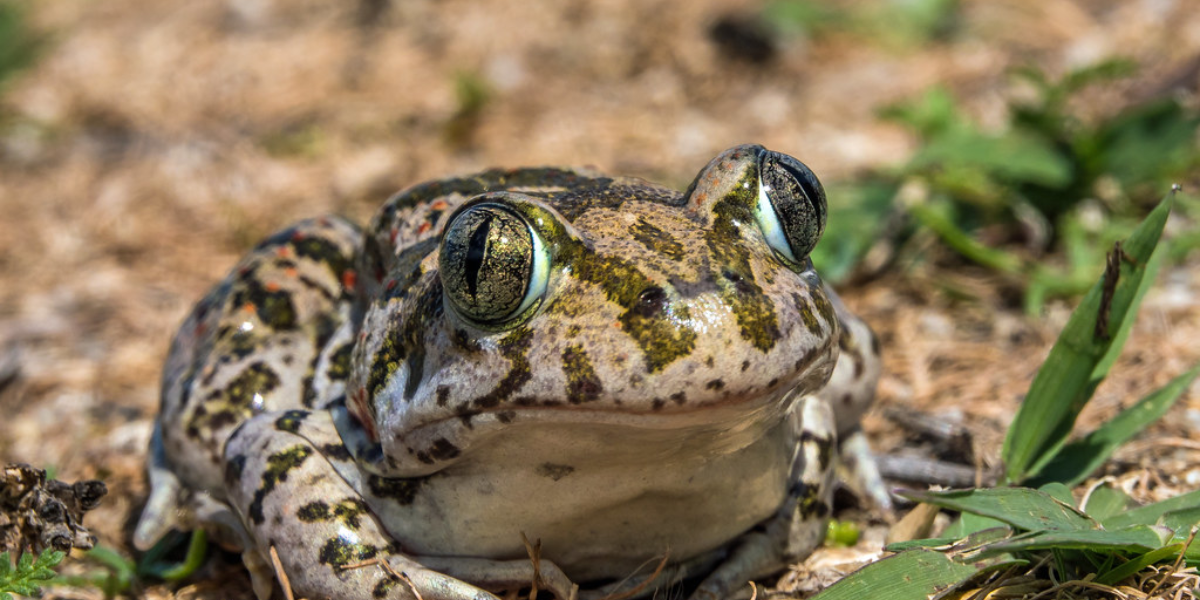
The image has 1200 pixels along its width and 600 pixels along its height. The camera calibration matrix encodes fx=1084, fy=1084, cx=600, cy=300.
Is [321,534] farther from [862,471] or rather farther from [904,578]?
[862,471]

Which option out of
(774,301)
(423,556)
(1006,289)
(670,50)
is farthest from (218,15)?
(774,301)

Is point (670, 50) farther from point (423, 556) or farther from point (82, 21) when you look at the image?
point (423, 556)

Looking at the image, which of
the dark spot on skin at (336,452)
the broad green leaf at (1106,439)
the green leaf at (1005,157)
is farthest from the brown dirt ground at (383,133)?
the dark spot on skin at (336,452)

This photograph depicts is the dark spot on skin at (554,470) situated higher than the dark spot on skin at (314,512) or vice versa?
the dark spot on skin at (554,470)

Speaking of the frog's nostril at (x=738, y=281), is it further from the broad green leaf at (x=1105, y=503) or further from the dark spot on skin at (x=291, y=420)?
the dark spot on skin at (x=291, y=420)

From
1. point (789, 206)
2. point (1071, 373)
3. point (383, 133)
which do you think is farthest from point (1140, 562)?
point (383, 133)

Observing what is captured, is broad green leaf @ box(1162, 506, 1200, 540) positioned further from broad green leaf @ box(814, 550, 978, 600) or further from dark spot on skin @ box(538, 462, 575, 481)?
dark spot on skin @ box(538, 462, 575, 481)

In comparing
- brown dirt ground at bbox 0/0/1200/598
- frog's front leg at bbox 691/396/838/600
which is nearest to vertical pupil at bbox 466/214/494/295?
frog's front leg at bbox 691/396/838/600
